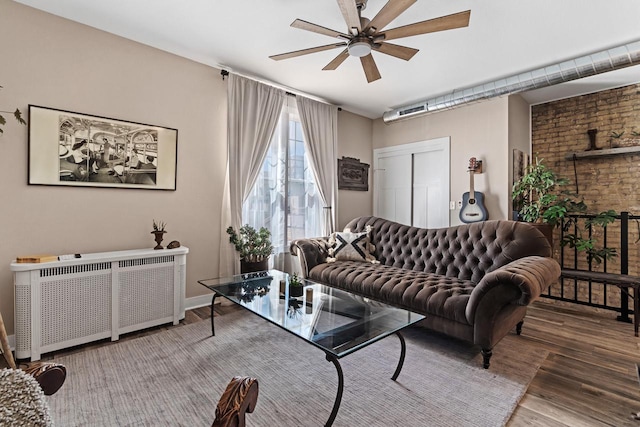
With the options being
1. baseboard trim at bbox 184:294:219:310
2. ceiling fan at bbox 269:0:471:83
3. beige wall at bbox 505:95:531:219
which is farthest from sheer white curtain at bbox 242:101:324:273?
beige wall at bbox 505:95:531:219

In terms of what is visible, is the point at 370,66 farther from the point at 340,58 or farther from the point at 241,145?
the point at 241,145

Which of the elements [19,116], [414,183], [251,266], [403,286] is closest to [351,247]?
[403,286]

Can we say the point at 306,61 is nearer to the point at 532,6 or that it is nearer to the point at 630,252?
the point at 532,6

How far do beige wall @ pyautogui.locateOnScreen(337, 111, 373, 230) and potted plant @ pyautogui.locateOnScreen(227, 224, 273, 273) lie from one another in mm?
1678

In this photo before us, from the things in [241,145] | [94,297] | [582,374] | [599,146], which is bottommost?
[582,374]

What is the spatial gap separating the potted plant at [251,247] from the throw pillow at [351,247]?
813 mm

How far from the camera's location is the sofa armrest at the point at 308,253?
12.0ft

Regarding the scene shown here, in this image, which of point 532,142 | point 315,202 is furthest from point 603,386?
point 532,142

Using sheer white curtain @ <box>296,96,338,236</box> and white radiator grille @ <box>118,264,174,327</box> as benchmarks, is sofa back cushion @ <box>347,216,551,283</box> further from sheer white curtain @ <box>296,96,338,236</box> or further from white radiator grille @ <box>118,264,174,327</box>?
white radiator grille @ <box>118,264,174,327</box>

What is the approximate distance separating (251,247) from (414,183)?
2876 millimetres

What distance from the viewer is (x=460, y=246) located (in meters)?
3.22

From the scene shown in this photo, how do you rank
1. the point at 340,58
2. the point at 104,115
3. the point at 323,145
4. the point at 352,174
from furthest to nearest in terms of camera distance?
the point at 352,174
the point at 323,145
the point at 104,115
the point at 340,58

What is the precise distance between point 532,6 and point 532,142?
291cm

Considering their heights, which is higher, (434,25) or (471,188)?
(434,25)
